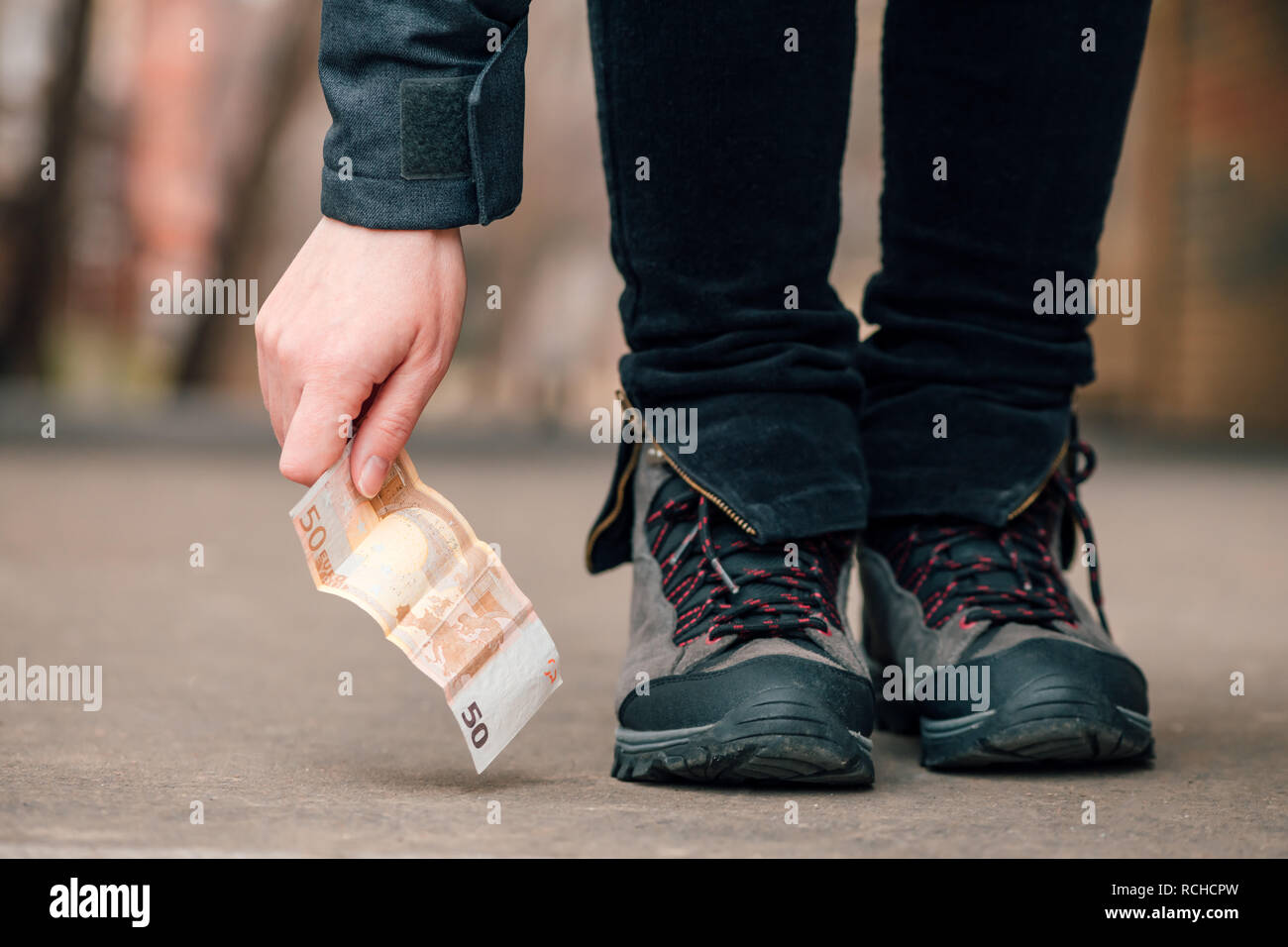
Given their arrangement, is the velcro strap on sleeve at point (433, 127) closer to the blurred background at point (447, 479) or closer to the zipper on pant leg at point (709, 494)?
the zipper on pant leg at point (709, 494)

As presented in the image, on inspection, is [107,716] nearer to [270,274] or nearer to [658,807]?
[658,807]

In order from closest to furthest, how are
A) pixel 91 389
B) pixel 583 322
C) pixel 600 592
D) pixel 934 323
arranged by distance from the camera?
pixel 934 323, pixel 600 592, pixel 583 322, pixel 91 389

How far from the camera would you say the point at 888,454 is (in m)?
1.03

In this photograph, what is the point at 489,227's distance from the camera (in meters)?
7.82

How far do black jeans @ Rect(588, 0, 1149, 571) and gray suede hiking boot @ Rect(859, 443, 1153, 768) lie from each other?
0.03 m

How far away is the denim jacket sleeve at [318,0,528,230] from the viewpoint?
32.0 inches

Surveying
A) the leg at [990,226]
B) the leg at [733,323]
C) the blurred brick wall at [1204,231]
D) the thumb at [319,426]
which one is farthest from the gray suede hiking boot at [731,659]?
the blurred brick wall at [1204,231]

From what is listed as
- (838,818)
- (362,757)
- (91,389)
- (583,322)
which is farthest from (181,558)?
(91,389)

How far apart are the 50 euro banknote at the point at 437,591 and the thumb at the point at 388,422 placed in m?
0.02

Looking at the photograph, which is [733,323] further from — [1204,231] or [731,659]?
[1204,231]

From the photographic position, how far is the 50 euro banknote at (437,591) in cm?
86

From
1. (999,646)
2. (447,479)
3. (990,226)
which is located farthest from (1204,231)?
(999,646)

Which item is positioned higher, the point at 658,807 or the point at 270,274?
the point at 270,274

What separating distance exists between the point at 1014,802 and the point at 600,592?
110 cm
